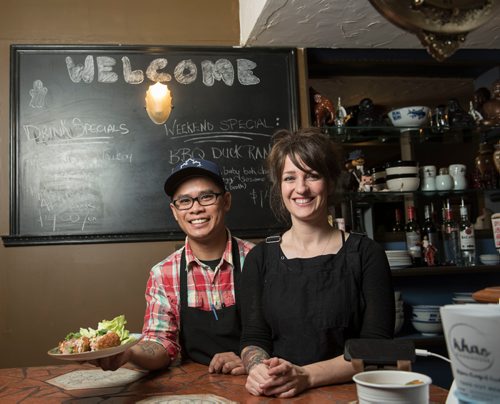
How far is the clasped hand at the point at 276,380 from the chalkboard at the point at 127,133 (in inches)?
74.3

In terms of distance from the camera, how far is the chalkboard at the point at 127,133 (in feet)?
10.1

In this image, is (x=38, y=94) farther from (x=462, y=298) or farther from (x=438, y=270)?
(x=462, y=298)

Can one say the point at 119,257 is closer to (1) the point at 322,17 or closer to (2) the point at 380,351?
(1) the point at 322,17

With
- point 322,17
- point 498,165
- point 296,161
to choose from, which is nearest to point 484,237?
point 498,165

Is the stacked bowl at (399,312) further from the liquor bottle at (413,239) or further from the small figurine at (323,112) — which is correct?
the small figurine at (323,112)

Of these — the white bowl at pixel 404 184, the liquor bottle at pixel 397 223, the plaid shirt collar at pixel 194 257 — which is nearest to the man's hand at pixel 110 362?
the plaid shirt collar at pixel 194 257

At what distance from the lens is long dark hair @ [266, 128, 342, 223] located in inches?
69.7

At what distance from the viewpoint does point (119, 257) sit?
314 centimetres

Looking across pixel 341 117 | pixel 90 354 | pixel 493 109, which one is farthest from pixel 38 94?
pixel 493 109

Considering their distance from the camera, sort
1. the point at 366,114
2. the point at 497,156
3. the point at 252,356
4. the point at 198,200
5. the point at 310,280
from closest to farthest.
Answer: the point at 252,356, the point at 310,280, the point at 198,200, the point at 366,114, the point at 497,156

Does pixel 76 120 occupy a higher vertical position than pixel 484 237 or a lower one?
higher

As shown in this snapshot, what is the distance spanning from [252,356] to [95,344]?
46 centimetres

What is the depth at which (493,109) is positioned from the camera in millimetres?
3414

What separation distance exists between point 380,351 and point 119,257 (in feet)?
7.66
